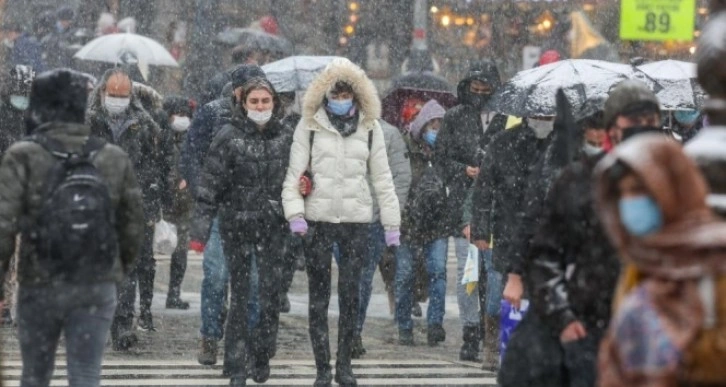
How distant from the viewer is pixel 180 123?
1609 cm

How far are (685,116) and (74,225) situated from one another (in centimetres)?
684

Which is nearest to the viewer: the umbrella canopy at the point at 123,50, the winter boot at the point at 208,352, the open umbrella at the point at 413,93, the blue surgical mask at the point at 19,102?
the winter boot at the point at 208,352

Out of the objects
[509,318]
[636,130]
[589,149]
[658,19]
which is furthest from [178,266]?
[658,19]

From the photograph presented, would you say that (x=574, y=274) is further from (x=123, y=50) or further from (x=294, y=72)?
(x=123, y=50)

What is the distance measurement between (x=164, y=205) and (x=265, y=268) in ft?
9.98

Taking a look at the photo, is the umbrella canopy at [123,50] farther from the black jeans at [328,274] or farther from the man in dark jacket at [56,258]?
the man in dark jacket at [56,258]

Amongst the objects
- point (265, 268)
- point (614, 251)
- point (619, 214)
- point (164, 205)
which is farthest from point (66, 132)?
point (164, 205)

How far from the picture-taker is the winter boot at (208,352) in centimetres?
1200

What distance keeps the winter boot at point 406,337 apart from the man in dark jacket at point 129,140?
1.88m

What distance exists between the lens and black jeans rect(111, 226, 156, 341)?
12523 millimetres

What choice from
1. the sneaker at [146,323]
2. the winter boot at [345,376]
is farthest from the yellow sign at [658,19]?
the winter boot at [345,376]

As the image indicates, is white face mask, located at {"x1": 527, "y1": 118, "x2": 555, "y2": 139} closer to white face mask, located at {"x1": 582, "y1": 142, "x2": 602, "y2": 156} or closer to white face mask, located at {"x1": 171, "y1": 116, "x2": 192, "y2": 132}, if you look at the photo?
white face mask, located at {"x1": 582, "y1": 142, "x2": 602, "y2": 156}

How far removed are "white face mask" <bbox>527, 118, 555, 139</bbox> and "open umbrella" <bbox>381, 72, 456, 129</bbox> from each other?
5492 millimetres

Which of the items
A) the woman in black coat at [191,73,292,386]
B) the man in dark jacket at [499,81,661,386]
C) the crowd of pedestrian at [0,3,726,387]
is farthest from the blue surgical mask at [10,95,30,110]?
the man in dark jacket at [499,81,661,386]
